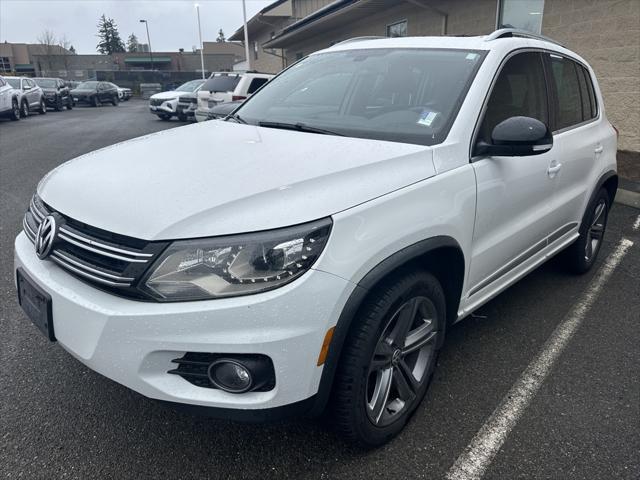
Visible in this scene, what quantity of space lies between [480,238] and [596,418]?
3.45 feet

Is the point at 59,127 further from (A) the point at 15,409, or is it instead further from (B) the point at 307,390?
(B) the point at 307,390

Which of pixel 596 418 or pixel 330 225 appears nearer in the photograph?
pixel 330 225

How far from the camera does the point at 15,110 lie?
1716cm

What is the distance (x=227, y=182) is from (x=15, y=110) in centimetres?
1848

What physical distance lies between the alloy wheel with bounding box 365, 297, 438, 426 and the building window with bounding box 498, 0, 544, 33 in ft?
27.2

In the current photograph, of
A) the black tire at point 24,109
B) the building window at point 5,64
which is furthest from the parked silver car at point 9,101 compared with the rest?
the building window at point 5,64

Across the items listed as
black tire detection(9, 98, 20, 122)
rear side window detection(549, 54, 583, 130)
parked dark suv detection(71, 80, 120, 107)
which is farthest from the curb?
parked dark suv detection(71, 80, 120, 107)

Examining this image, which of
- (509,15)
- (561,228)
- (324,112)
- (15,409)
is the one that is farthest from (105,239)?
(509,15)

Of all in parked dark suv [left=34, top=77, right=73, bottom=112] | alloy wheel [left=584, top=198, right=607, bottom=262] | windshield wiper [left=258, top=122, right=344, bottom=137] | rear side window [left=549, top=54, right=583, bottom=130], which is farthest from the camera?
parked dark suv [left=34, top=77, right=73, bottom=112]

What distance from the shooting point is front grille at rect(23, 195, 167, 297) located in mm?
1818

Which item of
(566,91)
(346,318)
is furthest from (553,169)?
(346,318)

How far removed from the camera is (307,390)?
189cm

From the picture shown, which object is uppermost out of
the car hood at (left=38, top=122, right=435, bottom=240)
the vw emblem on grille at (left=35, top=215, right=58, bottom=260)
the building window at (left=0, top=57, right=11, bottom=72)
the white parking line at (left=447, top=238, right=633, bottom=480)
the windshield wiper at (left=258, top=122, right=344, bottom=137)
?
the building window at (left=0, top=57, right=11, bottom=72)

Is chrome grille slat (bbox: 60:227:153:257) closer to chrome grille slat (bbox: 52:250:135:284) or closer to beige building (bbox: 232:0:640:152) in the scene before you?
chrome grille slat (bbox: 52:250:135:284)
